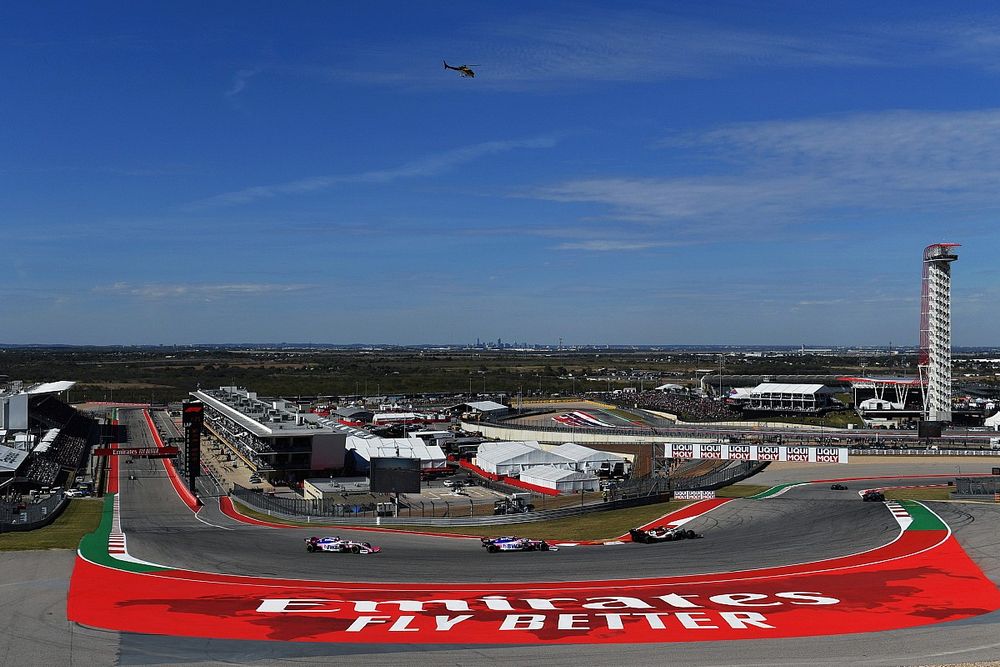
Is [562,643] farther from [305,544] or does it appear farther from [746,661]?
[305,544]

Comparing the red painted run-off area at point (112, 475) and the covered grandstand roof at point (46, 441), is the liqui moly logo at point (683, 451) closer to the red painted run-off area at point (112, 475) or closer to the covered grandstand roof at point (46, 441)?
the red painted run-off area at point (112, 475)

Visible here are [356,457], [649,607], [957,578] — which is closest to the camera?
[649,607]

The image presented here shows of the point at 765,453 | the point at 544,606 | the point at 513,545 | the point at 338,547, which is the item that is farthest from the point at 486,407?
the point at 544,606

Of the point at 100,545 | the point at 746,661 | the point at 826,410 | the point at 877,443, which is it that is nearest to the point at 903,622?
the point at 746,661

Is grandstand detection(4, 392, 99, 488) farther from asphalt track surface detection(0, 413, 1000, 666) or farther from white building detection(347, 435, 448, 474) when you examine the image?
white building detection(347, 435, 448, 474)

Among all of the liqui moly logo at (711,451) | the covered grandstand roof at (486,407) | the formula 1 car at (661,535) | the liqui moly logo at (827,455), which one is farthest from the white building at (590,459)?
the covered grandstand roof at (486,407)
